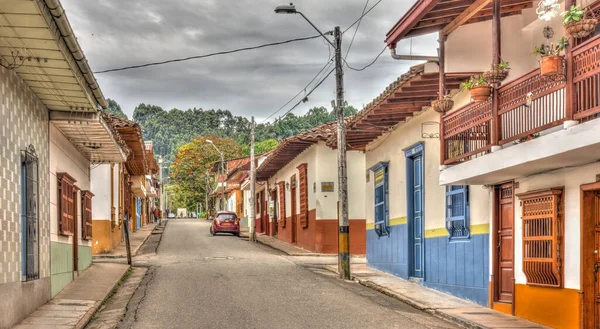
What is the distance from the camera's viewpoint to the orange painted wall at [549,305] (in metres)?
10.1

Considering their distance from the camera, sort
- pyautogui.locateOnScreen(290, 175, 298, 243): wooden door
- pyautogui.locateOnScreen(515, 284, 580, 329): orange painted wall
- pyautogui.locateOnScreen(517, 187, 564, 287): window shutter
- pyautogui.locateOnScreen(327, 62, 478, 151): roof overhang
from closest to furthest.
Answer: pyautogui.locateOnScreen(515, 284, 580, 329): orange painted wall, pyautogui.locateOnScreen(517, 187, 564, 287): window shutter, pyautogui.locateOnScreen(327, 62, 478, 151): roof overhang, pyautogui.locateOnScreen(290, 175, 298, 243): wooden door

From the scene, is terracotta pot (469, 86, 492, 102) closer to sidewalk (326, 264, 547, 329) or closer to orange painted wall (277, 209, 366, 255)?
sidewalk (326, 264, 547, 329)

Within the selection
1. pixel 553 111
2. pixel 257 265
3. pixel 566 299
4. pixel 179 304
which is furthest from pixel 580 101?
pixel 257 265

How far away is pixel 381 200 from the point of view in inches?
808

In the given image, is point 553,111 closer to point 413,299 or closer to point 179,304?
point 413,299

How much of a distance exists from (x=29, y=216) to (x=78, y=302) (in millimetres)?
2277

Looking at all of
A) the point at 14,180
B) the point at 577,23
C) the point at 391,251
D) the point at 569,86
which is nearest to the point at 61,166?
the point at 14,180

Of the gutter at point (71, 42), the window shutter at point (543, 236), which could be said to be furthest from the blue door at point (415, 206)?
the gutter at point (71, 42)

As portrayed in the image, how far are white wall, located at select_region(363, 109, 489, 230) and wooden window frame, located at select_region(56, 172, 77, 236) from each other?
24.9 ft

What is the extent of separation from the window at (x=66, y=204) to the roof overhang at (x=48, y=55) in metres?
2.02

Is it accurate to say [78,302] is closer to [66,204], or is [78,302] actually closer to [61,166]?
[66,204]

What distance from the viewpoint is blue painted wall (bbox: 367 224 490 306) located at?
13391 millimetres

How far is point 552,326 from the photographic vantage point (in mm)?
10625

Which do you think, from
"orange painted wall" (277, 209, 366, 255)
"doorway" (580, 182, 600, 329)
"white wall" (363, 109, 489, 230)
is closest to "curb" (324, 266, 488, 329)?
"doorway" (580, 182, 600, 329)
